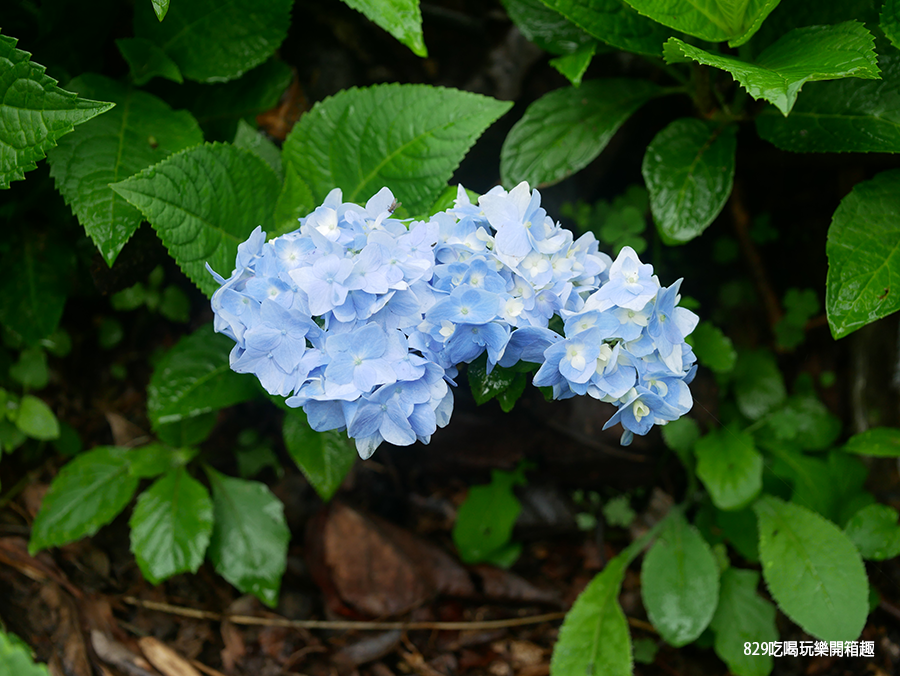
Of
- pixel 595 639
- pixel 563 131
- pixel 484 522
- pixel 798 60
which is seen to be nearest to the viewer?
pixel 798 60

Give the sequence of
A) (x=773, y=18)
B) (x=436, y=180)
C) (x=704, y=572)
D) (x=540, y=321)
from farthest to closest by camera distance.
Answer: (x=704, y=572) < (x=773, y=18) < (x=436, y=180) < (x=540, y=321)

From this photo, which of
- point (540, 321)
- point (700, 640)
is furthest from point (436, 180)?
point (700, 640)

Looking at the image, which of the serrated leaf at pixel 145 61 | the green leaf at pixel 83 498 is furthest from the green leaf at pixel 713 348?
the green leaf at pixel 83 498

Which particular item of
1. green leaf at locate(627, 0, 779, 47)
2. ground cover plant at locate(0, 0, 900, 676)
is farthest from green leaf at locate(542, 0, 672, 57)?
green leaf at locate(627, 0, 779, 47)

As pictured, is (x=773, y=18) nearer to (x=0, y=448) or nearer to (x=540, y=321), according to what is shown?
(x=540, y=321)

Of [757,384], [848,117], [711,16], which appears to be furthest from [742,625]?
[711,16]

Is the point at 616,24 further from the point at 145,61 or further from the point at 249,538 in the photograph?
the point at 249,538
